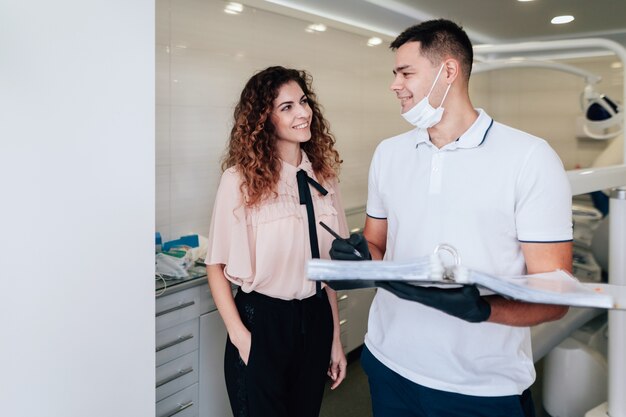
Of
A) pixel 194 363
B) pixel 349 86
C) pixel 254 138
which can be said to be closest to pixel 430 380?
pixel 254 138

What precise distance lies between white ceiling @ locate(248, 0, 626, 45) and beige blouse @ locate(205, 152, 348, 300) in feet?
5.73

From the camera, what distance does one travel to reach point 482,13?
4.52m

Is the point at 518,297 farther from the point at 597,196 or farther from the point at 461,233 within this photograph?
the point at 597,196

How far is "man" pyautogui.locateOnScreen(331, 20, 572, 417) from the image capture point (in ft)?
Result: 4.38

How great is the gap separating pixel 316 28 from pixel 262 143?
6.73 feet

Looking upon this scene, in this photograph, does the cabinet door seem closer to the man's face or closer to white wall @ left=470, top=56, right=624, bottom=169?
the man's face

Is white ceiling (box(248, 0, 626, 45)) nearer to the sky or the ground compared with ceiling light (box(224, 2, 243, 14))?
nearer to the sky

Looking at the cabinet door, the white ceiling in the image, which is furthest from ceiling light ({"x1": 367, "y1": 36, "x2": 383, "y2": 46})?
the cabinet door

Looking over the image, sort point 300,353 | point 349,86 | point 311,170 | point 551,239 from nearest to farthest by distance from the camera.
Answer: point 551,239, point 300,353, point 311,170, point 349,86

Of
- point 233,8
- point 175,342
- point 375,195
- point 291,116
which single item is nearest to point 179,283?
point 175,342

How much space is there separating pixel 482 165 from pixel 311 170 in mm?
848
